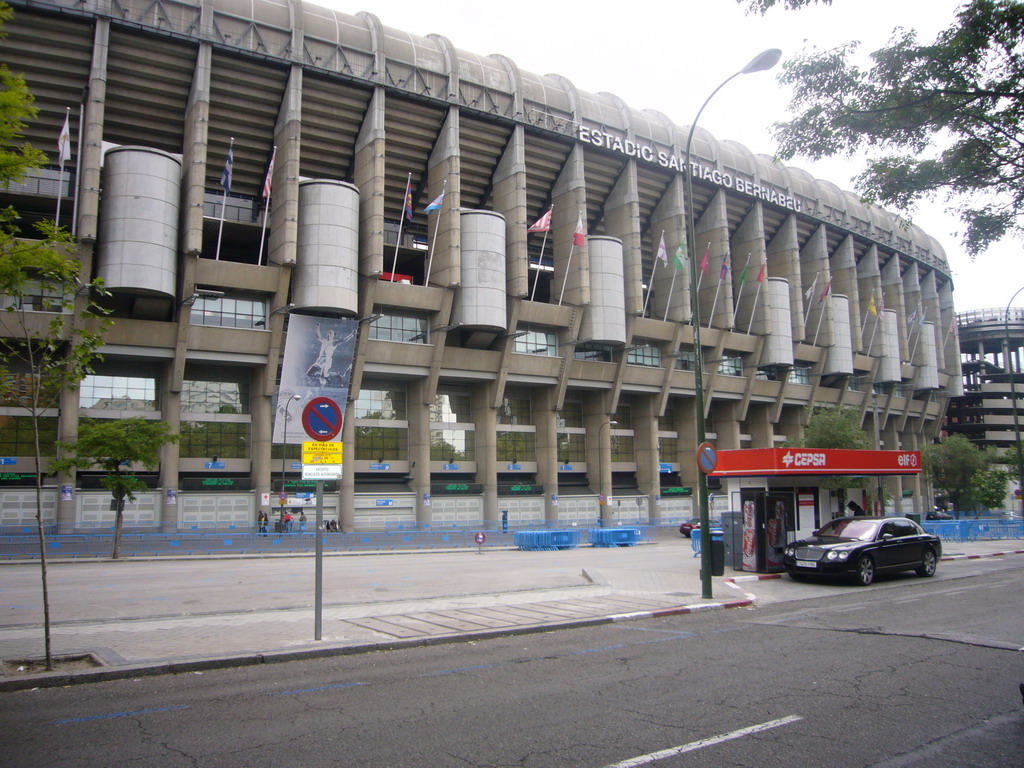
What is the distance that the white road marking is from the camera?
545cm

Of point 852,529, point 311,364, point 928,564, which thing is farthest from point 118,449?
point 928,564

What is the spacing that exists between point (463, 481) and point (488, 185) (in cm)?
2062

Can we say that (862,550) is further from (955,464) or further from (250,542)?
(955,464)

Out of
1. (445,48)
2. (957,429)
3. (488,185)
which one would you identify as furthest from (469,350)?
(957,429)

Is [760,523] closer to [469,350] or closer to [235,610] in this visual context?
[235,610]

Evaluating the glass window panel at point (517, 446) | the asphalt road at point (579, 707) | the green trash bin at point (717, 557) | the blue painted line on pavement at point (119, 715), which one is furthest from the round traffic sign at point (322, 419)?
the glass window panel at point (517, 446)

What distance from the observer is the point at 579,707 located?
277 inches

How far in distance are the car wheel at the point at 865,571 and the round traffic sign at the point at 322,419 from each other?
13.0 m

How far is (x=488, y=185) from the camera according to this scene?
2037 inches

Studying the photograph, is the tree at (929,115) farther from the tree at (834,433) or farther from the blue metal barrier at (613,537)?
the tree at (834,433)

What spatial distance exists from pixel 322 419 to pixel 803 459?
47.9 ft

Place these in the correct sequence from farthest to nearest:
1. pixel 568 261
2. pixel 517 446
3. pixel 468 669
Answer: pixel 517 446 < pixel 568 261 < pixel 468 669

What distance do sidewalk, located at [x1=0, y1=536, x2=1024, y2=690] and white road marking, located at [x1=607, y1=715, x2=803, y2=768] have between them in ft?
18.0

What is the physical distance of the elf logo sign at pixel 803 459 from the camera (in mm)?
19766
